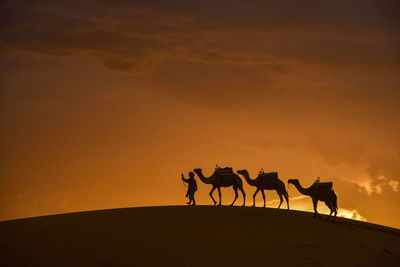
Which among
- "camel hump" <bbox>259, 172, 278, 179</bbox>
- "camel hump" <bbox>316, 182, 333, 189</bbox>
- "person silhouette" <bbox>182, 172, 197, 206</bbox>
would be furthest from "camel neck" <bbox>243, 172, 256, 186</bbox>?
"camel hump" <bbox>316, 182, 333, 189</bbox>

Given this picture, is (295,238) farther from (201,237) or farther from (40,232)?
(40,232)

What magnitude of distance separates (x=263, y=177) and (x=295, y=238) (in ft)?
20.5

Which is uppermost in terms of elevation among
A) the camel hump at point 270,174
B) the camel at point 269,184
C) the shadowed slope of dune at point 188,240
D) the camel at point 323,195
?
the camel hump at point 270,174

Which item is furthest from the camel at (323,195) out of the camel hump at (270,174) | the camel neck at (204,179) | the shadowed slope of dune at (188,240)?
the camel neck at (204,179)

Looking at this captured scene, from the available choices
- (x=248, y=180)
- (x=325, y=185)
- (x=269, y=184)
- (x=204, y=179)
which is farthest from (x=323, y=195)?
(x=204, y=179)

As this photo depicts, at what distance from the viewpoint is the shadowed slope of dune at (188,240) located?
21453 millimetres

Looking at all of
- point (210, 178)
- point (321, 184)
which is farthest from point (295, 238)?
point (210, 178)

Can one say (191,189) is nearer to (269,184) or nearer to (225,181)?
(225,181)

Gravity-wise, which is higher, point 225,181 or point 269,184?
point 225,181

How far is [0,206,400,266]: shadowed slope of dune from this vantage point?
70.4 ft

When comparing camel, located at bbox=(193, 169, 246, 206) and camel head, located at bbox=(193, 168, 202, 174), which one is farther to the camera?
camel head, located at bbox=(193, 168, 202, 174)

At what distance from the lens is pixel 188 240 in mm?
23344

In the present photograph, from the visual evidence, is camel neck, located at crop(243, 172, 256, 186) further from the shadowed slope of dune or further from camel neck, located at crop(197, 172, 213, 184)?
the shadowed slope of dune

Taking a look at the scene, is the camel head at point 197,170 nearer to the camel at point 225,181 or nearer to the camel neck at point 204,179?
the camel neck at point 204,179
